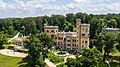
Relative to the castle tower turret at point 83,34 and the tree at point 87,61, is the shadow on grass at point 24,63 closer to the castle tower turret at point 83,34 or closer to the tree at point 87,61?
the tree at point 87,61

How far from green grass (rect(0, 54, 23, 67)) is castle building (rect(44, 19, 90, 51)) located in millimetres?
22474

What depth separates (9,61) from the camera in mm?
80125

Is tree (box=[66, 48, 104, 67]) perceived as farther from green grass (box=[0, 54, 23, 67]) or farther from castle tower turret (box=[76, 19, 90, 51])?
castle tower turret (box=[76, 19, 90, 51])

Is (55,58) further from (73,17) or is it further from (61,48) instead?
(73,17)

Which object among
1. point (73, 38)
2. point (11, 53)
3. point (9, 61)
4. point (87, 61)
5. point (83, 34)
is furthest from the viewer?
point (73, 38)

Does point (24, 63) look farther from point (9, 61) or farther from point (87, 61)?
point (87, 61)

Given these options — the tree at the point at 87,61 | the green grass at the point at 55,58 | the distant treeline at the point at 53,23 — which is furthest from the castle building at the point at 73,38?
the tree at the point at 87,61

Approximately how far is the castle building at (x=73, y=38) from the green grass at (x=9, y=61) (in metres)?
22.5

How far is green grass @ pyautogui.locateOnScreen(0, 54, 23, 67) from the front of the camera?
7706 centimetres

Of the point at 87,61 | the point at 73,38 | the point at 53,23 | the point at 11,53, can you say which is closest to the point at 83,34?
the point at 73,38

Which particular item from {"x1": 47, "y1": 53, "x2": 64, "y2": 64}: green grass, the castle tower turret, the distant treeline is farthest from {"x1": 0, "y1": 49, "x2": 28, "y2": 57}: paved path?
the distant treeline

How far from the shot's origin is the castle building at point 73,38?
90.3m

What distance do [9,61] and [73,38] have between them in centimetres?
2839

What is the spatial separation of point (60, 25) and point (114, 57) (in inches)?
2761
